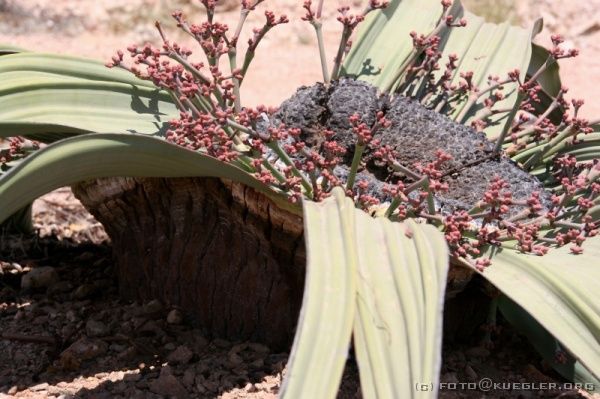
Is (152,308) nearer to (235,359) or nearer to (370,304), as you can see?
(235,359)

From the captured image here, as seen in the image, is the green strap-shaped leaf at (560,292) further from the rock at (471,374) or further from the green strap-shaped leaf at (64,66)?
the green strap-shaped leaf at (64,66)

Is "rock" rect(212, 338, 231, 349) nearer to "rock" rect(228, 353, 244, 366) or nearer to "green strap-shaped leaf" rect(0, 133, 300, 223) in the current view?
"rock" rect(228, 353, 244, 366)

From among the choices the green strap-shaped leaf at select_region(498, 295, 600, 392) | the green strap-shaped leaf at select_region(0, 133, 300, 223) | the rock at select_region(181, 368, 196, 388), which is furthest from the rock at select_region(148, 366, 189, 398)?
the green strap-shaped leaf at select_region(498, 295, 600, 392)

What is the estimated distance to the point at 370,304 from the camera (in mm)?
1069

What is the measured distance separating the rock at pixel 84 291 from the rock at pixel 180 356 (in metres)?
0.35

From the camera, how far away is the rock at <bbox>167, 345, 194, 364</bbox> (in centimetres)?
154

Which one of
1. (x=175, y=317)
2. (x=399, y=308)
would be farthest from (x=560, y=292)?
(x=175, y=317)

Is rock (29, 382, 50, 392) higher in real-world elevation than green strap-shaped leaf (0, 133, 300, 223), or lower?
lower

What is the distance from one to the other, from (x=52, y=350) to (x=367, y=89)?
0.74 meters

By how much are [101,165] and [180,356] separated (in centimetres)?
41

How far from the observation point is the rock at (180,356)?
1538 mm

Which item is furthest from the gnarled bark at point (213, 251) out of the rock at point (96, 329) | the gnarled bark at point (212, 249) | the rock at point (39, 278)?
the rock at point (39, 278)

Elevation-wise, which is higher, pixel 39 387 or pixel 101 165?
pixel 101 165

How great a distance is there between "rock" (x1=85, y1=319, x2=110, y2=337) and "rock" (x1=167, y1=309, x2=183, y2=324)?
0.11 m
